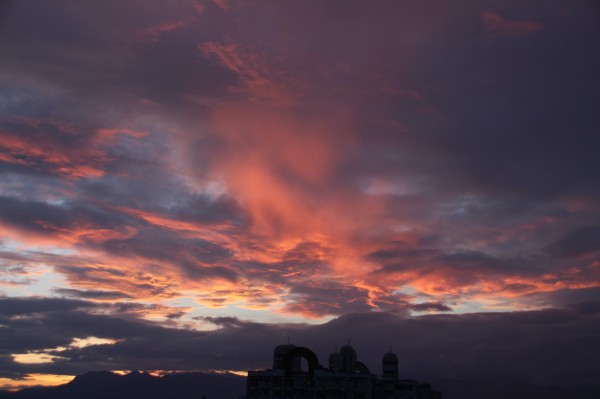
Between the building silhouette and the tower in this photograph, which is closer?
the building silhouette

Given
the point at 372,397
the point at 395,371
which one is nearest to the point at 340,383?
the point at 372,397

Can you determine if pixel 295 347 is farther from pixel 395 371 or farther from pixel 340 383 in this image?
pixel 395 371

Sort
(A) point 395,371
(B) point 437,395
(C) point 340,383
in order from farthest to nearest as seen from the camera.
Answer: (B) point 437,395, (A) point 395,371, (C) point 340,383

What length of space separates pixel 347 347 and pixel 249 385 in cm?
2990

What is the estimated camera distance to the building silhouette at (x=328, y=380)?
16562 cm

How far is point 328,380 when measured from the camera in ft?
544

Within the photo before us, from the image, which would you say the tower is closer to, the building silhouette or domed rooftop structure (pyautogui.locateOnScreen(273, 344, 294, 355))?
the building silhouette

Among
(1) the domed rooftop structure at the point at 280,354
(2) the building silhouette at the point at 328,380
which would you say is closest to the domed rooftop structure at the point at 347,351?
(2) the building silhouette at the point at 328,380

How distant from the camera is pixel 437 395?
196 meters

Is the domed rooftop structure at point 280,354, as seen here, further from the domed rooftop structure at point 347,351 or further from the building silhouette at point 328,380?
the domed rooftop structure at point 347,351

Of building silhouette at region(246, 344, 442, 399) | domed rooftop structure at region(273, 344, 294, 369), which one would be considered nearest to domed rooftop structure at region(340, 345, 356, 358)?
building silhouette at region(246, 344, 442, 399)

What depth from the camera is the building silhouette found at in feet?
543

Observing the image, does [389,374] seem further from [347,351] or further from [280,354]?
[280,354]

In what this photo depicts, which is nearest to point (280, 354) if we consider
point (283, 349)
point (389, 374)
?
point (283, 349)
